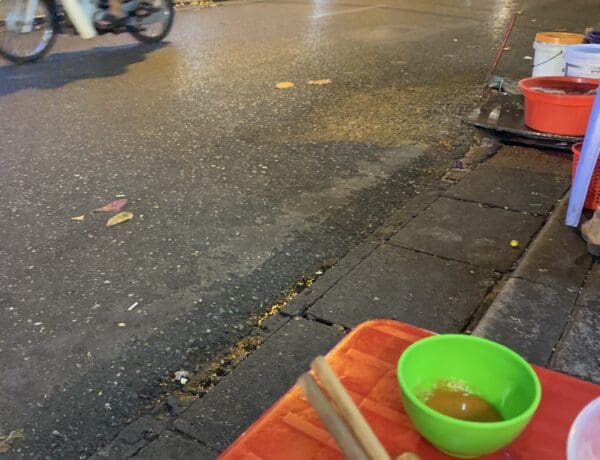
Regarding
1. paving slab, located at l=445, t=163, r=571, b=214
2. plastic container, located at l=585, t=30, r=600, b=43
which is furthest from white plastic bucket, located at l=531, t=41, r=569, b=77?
paving slab, located at l=445, t=163, r=571, b=214

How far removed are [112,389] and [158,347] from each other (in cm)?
24

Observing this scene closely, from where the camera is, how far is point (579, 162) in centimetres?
261

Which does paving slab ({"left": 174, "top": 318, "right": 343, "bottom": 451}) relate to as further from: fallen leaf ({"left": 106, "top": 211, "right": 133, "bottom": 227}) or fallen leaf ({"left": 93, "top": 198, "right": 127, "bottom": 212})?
fallen leaf ({"left": 93, "top": 198, "right": 127, "bottom": 212})

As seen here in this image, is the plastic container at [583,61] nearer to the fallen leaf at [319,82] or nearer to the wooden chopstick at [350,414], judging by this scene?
the fallen leaf at [319,82]

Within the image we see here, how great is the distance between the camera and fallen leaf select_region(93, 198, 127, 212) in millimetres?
3264

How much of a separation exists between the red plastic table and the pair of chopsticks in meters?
0.16

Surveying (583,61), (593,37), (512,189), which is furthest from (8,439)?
(593,37)

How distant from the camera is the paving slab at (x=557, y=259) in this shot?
2.38 meters

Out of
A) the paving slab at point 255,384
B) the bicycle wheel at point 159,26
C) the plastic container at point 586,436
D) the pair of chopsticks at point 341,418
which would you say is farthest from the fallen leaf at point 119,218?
the bicycle wheel at point 159,26

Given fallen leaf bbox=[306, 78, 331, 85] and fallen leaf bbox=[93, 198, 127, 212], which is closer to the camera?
fallen leaf bbox=[93, 198, 127, 212]

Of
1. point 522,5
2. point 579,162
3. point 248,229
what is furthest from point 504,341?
point 522,5

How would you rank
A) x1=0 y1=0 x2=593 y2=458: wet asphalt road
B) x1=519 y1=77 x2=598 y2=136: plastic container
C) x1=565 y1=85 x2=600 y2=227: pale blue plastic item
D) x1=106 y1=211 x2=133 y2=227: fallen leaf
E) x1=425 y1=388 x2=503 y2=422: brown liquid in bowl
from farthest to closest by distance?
x1=519 y1=77 x2=598 y2=136: plastic container, x1=106 y1=211 x2=133 y2=227: fallen leaf, x1=565 y1=85 x2=600 y2=227: pale blue plastic item, x1=0 y1=0 x2=593 y2=458: wet asphalt road, x1=425 y1=388 x2=503 y2=422: brown liquid in bowl

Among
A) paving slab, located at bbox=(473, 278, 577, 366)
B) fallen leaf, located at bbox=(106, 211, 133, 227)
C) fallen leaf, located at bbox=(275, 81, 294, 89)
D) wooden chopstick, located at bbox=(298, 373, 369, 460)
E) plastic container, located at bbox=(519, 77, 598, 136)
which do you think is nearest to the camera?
wooden chopstick, located at bbox=(298, 373, 369, 460)

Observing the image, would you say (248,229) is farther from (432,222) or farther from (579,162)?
(579,162)
